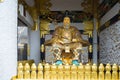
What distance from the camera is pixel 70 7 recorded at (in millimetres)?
7977

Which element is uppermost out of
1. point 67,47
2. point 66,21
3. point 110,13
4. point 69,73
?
point 110,13

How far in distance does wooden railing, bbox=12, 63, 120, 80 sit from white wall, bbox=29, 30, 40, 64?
13.6 ft

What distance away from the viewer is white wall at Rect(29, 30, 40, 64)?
25.8ft

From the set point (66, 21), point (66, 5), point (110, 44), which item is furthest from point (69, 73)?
point (66, 5)

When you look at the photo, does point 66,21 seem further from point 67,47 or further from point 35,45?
point 35,45

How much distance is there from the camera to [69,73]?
3709 millimetres

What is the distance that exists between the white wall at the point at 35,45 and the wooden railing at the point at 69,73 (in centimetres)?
415

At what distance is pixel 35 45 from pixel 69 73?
4.28m

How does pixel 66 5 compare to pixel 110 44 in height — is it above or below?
above

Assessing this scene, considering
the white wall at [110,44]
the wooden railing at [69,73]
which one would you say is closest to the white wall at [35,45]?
the white wall at [110,44]

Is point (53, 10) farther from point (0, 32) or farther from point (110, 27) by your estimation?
point (0, 32)

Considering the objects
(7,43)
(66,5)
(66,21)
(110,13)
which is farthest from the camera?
(66,5)

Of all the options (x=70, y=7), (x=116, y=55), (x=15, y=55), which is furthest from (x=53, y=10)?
(x=15, y=55)

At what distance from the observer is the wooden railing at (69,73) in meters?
3.69
